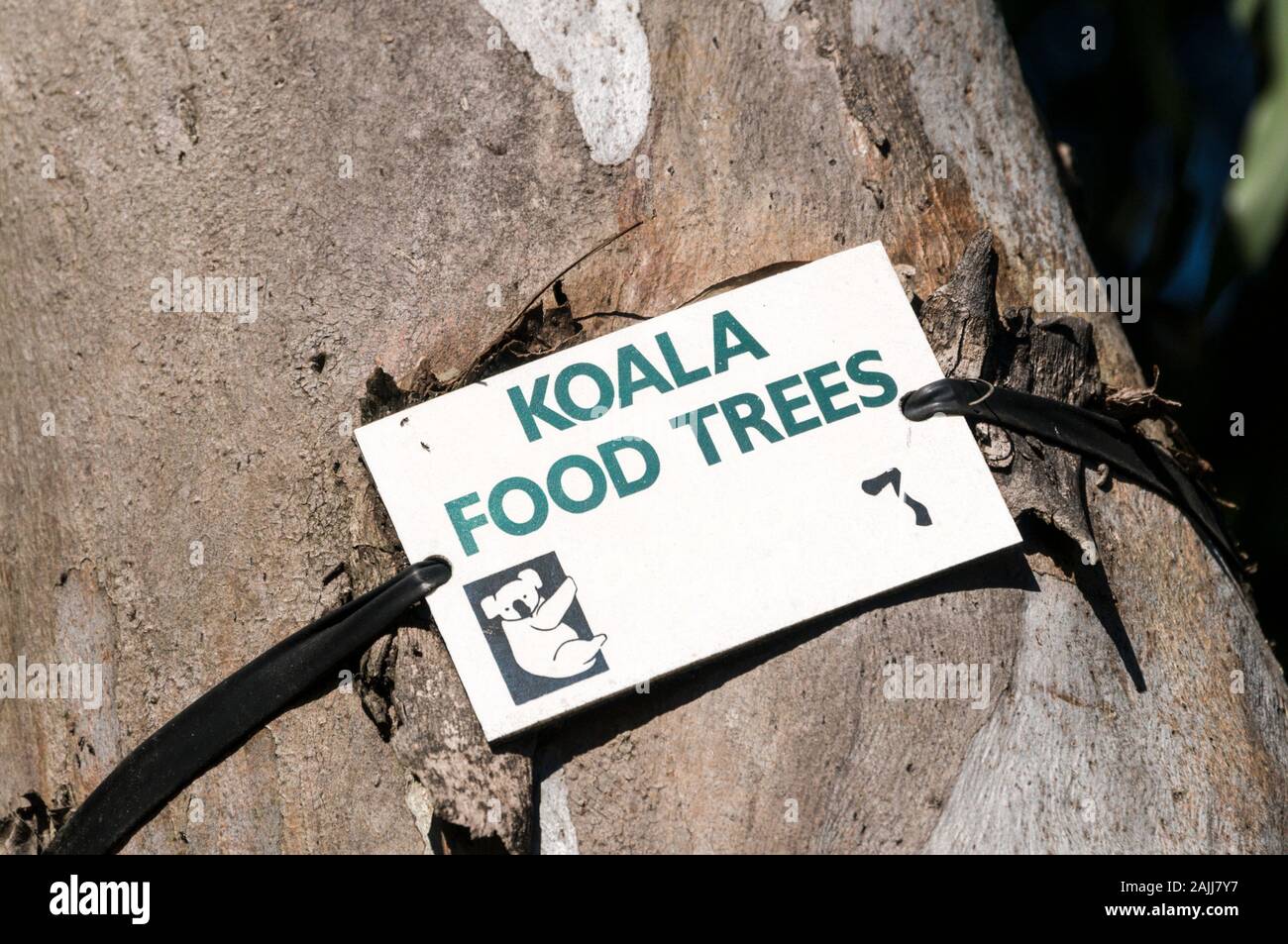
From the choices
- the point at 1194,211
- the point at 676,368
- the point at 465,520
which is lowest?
the point at 465,520

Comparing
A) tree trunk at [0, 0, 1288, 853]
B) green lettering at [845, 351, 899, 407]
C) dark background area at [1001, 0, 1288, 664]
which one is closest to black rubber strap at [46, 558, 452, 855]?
tree trunk at [0, 0, 1288, 853]

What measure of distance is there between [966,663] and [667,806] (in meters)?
0.25

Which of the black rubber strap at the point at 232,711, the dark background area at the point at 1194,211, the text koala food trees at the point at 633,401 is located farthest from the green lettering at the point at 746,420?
the dark background area at the point at 1194,211

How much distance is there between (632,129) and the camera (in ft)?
3.01

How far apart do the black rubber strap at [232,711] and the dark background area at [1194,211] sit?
1470 millimetres

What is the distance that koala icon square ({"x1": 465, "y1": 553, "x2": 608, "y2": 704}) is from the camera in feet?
2.66

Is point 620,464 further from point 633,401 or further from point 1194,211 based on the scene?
point 1194,211

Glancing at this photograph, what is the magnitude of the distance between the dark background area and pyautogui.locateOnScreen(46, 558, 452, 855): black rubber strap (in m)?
1.47

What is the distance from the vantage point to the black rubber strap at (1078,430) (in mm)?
858

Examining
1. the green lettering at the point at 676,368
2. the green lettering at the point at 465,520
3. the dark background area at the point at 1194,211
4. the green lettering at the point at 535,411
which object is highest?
the dark background area at the point at 1194,211

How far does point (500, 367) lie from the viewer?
0.87m

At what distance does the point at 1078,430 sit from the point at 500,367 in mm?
469


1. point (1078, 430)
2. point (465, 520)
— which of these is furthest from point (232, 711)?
point (1078, 430)

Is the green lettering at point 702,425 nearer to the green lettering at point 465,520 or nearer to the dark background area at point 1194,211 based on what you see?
the green lettering at point 465,520
